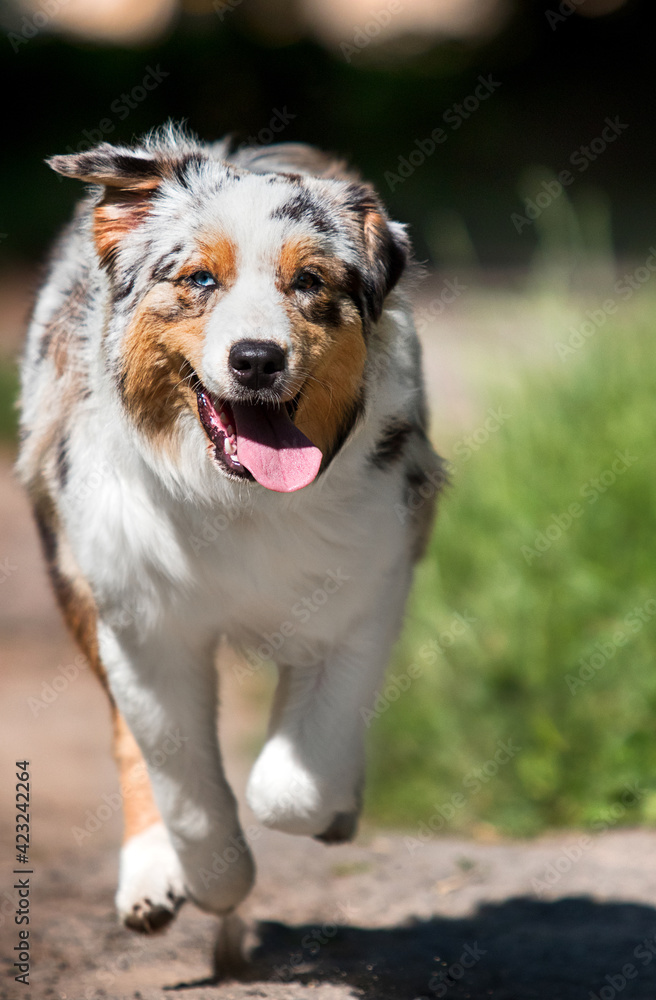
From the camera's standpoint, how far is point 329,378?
122 inches

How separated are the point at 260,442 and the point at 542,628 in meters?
3.16

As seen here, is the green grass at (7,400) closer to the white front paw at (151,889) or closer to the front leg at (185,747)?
the white front paw at (151,889)

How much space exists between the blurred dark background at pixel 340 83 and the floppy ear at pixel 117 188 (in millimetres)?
17102

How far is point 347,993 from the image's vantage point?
3.50 m

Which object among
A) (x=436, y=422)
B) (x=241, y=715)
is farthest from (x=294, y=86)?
(x=241, y=715)

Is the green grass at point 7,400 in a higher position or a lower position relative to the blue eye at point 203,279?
lower

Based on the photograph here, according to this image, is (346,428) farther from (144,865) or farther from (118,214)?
(144,865)

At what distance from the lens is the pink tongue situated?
9.76ft

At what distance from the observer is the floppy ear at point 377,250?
322cm

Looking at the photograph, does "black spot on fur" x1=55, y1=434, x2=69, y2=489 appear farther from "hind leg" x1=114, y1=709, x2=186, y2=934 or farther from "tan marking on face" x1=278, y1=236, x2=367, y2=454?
"hind leg" x1=114, y1=709, x2=186, y2=934

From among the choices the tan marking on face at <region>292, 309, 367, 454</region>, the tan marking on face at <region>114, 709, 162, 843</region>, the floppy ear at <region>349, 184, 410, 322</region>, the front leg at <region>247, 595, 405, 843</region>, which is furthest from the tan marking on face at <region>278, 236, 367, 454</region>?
the tan marking on face at <region>114, 709, 162, 843</region>

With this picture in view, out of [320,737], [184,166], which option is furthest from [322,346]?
[320,737]

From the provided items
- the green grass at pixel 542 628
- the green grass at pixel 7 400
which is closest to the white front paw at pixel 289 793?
the green grass at pixel 542 628

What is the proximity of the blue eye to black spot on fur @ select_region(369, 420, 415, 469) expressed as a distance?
2.36 feet
